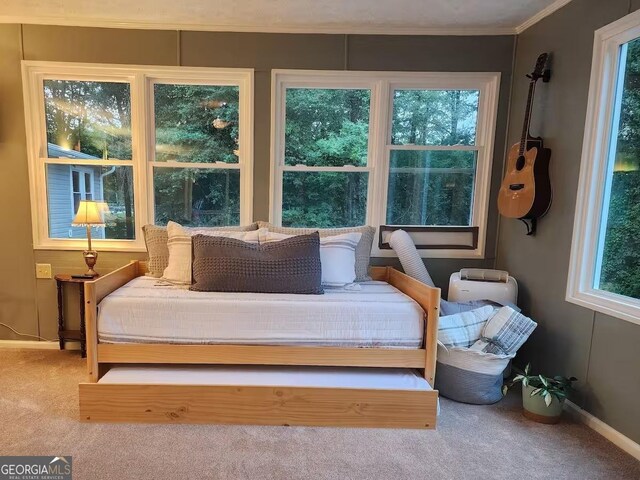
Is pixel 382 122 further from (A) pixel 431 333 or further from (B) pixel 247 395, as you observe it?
(B) pixel 247 395

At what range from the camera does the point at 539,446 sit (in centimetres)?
170

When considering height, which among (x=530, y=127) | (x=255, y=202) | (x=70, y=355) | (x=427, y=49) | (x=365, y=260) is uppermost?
(x=427, y=49)

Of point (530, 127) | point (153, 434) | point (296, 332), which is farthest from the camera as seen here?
point (530, 127)

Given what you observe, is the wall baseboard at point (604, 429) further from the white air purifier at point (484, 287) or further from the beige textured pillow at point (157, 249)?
the beige textured pillow at point (157, 249)

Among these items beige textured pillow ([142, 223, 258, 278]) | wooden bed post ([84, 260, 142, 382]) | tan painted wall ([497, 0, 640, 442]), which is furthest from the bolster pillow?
wooden bed post ([84, 260, 142, 382])

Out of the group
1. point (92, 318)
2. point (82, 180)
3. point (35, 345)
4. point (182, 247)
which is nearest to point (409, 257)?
point (182, 247)

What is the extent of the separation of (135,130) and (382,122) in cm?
186

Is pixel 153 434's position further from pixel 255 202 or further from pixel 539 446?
pixel 539 446

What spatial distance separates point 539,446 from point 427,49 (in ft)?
8.45

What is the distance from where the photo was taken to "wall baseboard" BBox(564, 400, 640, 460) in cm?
165

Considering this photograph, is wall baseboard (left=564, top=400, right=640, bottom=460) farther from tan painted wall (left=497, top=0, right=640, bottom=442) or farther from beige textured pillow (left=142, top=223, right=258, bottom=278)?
beige textured pillow (left=142, top=223, right=258, bottom=278)

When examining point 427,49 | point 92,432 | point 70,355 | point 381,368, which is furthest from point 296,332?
point 427,49

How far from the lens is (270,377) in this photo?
6.00ft

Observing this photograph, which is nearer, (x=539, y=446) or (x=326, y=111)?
(x=539, y=446)
